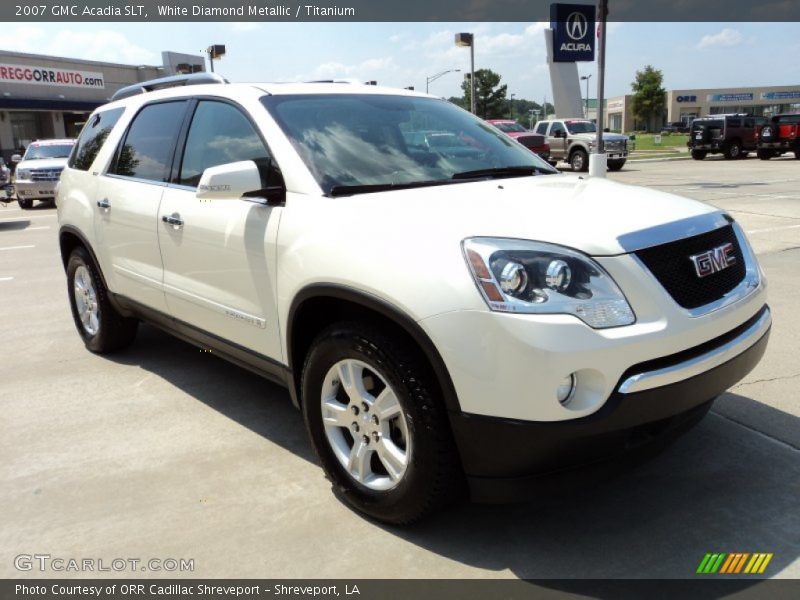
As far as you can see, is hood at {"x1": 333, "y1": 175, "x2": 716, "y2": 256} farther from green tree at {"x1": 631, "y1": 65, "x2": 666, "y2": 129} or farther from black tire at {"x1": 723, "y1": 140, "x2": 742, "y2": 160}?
green tree at {"x1": 631, "y1": 65, "x2": 666, "y2": 129}

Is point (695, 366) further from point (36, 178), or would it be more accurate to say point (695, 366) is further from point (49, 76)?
point (49, 76)

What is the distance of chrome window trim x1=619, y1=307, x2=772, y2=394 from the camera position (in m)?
2.33

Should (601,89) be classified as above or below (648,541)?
above

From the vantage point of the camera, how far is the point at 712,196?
14.3m

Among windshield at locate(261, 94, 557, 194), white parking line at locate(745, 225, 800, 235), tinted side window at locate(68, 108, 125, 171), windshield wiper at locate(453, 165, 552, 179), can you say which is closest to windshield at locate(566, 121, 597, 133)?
white parking line at locate(745, 225, 800, 235)

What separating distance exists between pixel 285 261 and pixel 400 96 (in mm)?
1466

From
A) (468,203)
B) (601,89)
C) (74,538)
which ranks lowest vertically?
(74,538)

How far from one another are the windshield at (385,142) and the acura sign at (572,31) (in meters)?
28.6

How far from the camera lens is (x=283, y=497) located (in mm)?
3137

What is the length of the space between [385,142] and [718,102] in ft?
368

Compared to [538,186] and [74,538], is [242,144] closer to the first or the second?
[538,186]

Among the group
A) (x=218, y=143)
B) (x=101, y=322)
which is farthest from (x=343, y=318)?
(x=101, y=322)

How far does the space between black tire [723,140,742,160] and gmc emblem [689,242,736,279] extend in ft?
95.6

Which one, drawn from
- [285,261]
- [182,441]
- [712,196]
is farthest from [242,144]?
[712,196]
